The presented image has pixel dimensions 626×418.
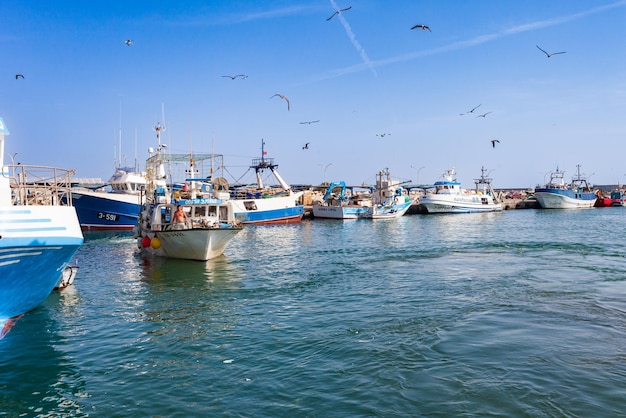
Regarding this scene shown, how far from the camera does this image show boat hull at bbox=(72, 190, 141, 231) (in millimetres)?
45938

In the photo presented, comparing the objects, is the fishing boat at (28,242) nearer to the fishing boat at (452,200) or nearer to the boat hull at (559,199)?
the fishing boat at (452,200)

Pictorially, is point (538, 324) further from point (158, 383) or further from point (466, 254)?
point (466, 254)

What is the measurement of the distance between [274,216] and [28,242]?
149 feet

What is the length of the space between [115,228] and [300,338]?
3983cm

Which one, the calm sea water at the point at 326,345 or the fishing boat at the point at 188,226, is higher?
the fishing boat at the point at 188,226

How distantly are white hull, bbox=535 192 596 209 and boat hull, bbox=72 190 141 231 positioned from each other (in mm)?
72166

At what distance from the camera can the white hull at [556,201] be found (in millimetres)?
86312

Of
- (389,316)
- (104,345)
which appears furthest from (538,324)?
(104,345)

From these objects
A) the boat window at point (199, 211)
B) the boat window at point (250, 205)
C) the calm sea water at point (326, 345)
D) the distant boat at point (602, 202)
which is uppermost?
the boat window at point (199, 211)

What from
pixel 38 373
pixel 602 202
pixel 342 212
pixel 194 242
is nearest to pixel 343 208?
pixel 342 212

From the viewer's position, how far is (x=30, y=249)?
12.0 m

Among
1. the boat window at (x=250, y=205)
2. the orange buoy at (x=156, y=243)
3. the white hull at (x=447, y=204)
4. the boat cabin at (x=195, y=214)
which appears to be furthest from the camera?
the white hull at (x=447, y=204)

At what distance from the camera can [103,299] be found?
16578 mm

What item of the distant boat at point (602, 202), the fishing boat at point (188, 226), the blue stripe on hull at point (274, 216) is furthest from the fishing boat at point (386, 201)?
the distant boat at point (602, 202)
